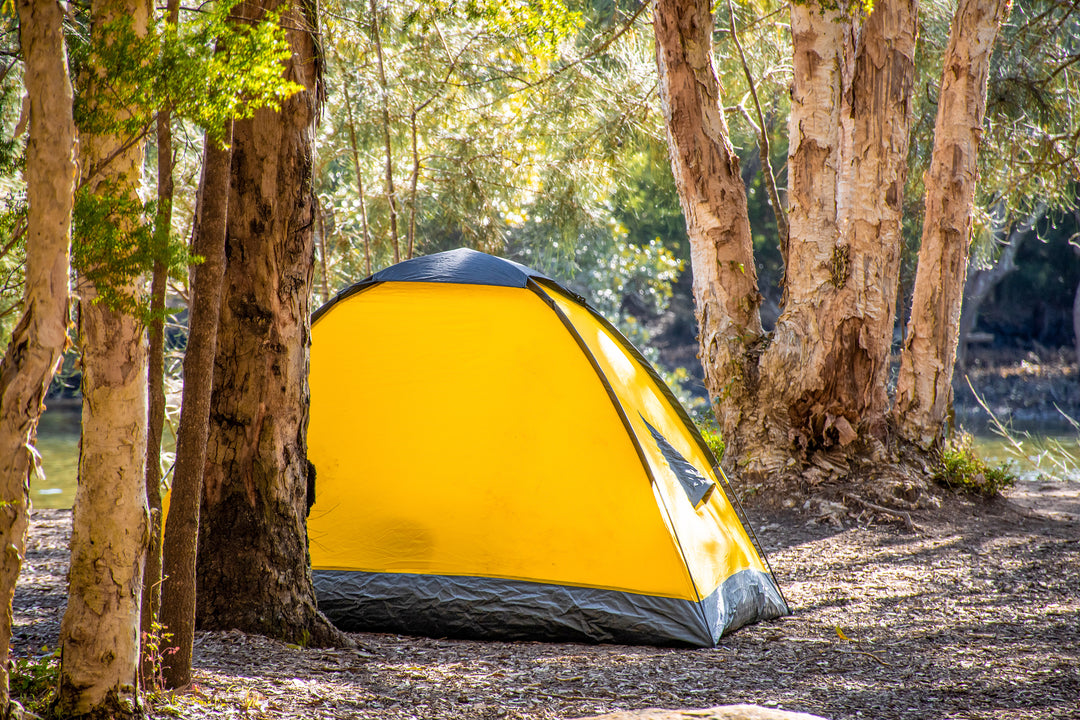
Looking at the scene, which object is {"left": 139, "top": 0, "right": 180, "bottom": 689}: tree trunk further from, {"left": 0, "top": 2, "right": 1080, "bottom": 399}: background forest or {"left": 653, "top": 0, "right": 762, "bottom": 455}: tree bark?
{"left": 0, "top": 2, "right": 1080, "bottom": 399}: background forest

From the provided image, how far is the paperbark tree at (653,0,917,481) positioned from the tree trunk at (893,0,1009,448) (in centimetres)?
45

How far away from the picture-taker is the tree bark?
5320 mm

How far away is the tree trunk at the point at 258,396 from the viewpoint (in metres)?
2.65

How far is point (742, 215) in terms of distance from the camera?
218 inches

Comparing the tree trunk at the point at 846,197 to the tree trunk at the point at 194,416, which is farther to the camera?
the tree trunk at the point at 846,197

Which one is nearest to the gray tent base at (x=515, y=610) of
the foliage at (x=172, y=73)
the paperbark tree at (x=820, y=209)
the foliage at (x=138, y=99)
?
the foliage at (x=138, y=99)

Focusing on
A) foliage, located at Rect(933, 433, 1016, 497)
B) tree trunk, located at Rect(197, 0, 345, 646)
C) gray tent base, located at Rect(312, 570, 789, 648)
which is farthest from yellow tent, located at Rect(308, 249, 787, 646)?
foliage, located at Rect(933, 433, 1016, 497)

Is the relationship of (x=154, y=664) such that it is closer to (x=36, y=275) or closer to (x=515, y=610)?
(x=36, y=275)

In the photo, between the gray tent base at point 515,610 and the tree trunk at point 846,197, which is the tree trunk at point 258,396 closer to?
the gray tent base at point 515,610

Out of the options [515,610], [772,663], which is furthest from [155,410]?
[772,663]

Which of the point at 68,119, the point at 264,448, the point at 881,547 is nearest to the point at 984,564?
the point at 881,547

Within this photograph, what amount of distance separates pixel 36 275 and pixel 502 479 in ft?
6.77

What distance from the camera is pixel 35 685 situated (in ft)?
6.01

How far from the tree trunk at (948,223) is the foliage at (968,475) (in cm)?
18
